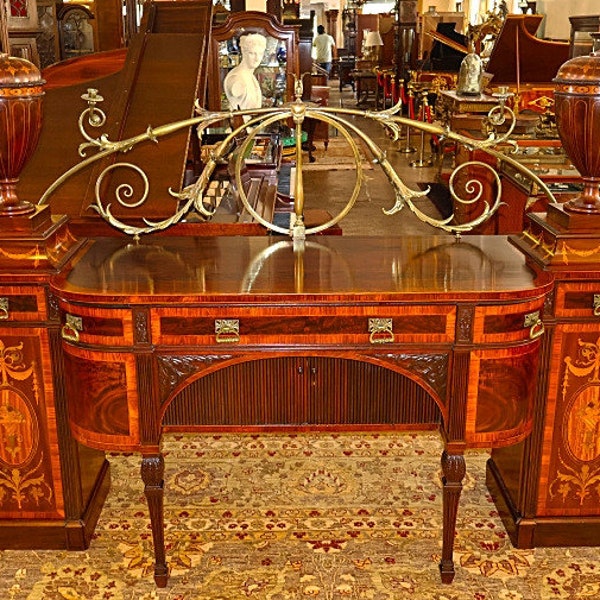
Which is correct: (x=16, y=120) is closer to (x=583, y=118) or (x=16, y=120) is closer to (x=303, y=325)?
(x=303, y=325)

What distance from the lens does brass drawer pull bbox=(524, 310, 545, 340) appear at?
2.34m

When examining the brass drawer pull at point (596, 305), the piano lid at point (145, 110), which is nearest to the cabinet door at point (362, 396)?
the brass drawer pull at point (596, 305)

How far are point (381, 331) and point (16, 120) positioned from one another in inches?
46.3

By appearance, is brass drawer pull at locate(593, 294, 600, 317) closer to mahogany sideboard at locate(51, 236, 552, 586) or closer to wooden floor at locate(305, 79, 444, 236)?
mahogany sideboard at locate(51, 236, 552, 586)

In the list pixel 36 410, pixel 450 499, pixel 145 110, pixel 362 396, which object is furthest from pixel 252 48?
pixel 450 499

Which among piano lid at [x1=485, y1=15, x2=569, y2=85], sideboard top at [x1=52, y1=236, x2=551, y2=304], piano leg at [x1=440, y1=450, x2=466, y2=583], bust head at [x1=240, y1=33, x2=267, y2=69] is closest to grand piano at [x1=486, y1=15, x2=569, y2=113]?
piano lid at [x1=485, y1=15, x2=569, y2=85]

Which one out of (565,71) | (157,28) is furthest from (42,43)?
(565,71)

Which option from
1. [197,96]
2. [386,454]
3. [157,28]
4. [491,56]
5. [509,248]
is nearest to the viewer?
[509,248]

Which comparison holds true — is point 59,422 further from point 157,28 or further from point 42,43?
point 42,43

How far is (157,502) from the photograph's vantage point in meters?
2.48

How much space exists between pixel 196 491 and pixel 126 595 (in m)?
0.62

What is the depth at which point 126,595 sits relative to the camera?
2545mm

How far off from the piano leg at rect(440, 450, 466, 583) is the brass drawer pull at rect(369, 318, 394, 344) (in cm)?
42

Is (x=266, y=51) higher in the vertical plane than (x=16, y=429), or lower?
higher
